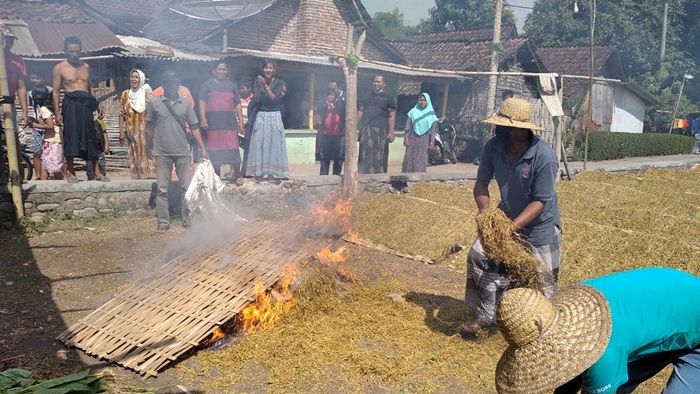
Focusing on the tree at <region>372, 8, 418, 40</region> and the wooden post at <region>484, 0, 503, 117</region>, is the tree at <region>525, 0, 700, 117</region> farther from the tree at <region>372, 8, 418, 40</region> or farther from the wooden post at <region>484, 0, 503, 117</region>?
the tree at <region>372, 8, 418, 40</region>

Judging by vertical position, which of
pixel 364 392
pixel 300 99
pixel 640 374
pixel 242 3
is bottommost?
pixel 364 392

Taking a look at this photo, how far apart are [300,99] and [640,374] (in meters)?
13.6

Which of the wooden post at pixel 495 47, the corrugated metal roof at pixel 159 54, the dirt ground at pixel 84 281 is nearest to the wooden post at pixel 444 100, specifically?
the wooden post at pixel 495 47

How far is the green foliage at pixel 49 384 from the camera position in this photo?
321 cm

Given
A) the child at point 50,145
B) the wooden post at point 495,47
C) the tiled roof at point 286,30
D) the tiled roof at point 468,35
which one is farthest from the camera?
the tiled roof at point 468,35

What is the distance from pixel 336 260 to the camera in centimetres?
543

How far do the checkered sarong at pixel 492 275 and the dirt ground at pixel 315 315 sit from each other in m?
0.32

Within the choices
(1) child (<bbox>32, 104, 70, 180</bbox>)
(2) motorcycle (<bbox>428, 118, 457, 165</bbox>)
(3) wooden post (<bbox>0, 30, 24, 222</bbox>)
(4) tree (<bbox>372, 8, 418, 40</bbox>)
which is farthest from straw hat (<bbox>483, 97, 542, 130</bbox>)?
(4) tree (<bbox>372, 8, 418, 40</bbox>)

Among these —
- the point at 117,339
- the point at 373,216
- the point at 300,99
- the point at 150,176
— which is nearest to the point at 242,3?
the point at 300,99

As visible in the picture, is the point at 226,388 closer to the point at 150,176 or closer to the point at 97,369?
the point at 97,369

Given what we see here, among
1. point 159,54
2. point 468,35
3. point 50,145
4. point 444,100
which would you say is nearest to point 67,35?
point 159,54

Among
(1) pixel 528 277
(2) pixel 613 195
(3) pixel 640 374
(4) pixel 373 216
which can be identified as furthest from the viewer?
(2) pixel 613 195

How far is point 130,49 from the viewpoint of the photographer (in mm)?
11969

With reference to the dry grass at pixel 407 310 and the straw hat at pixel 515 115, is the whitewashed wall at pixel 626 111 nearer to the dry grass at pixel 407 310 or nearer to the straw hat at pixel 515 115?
the dry grass at pixel 407 310
